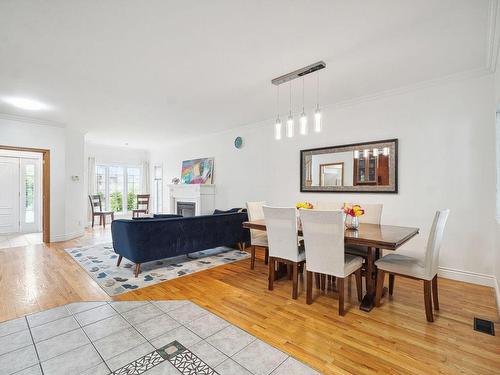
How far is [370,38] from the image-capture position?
Result: 7.96 feet

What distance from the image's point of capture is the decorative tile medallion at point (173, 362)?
1.66 m

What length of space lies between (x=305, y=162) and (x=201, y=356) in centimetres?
362

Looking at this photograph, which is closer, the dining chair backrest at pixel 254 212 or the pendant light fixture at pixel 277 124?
the pendant light fixture at pixel 277 124

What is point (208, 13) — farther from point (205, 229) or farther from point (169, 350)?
point (205, 229)

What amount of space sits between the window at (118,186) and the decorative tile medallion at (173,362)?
7.70m

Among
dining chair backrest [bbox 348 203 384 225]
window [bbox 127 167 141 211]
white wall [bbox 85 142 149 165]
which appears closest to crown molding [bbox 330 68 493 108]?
dining chair backrest [bbox 348 203 384 225]

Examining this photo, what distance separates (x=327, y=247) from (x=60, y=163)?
596 cm

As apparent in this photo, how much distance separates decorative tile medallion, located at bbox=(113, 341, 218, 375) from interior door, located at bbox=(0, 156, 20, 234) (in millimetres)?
7519

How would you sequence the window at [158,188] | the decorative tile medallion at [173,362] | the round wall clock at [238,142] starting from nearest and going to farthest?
the decorative tile medallion at [173,362]
the round wall clock at [238,142]
the window at [158,188]

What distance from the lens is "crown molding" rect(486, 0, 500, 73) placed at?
1988mm

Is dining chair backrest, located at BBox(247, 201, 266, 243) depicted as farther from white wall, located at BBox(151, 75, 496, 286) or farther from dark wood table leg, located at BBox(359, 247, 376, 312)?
dark wood table leg, located at BBox(359, 247, 376, 312)

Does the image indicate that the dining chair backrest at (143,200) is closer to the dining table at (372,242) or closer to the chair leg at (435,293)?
the dining table at (372,242)

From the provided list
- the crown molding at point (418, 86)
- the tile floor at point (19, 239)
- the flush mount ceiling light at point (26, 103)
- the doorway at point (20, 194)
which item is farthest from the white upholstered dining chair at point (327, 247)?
the doorway at point (20, 194)

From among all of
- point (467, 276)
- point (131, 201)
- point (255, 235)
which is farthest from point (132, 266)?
point (131, 201)
